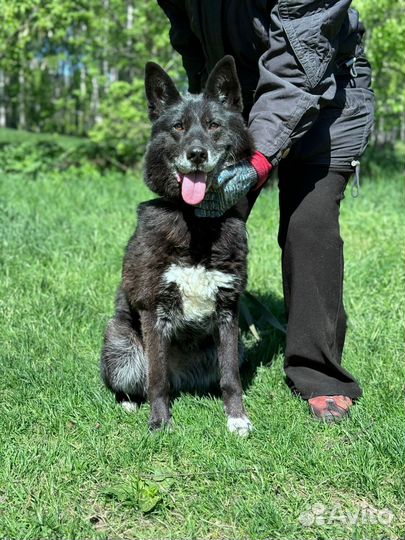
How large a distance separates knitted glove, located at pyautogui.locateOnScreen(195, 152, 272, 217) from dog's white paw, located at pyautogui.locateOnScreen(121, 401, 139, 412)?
100 cm

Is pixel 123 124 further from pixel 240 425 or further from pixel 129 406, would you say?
pixel 240 425

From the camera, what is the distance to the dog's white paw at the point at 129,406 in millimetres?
3098

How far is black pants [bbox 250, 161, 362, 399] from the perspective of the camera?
10.2 ft

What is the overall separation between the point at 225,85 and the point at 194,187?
527mm

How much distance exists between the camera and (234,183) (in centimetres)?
277

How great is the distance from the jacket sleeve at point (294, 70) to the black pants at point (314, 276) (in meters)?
0.37

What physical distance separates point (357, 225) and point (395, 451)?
13.4 ft

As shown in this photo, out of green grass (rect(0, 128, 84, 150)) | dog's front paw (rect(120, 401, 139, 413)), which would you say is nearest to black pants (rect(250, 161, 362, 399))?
dog's front paw (rect(120, 401, 139, 413))

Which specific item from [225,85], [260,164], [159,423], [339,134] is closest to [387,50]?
[339,134]

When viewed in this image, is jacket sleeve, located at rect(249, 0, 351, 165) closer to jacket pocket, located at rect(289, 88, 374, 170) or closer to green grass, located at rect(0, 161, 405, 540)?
jacket pocket, located at rect(289, 88, 374, 170)

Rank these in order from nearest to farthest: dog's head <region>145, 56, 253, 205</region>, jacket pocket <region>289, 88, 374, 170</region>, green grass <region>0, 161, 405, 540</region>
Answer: green grass <region>0, 161, 405, 540</region> < dog's head <region>145, 56, 253, 205</region> < jacket pocket <region>289, 88, 374, 170</region>

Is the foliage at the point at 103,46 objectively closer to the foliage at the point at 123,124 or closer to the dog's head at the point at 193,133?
the foliage at the point at 123,124

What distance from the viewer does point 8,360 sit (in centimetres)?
339

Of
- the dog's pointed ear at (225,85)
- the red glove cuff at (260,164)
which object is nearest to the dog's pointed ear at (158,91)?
the dog's pointed ear at (225,85)
